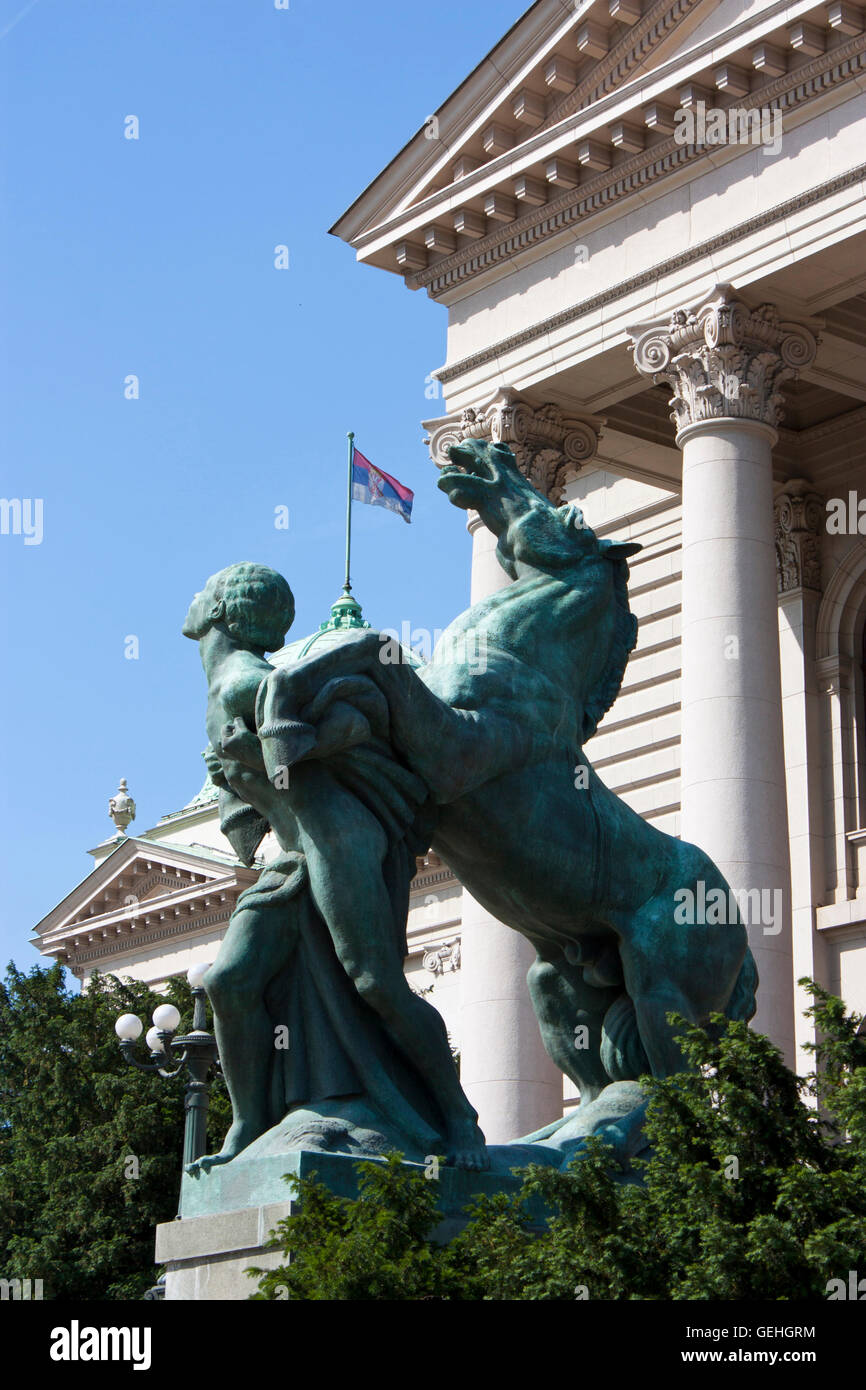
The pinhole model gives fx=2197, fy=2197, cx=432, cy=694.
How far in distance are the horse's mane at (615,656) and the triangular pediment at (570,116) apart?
54.0 feet

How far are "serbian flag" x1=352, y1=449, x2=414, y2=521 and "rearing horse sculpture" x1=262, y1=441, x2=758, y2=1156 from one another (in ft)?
135

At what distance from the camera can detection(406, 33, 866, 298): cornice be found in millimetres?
25078

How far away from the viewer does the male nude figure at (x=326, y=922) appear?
8789mm

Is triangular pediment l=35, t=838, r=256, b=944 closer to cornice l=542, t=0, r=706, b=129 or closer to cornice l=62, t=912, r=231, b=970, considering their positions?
cornice l=62, t=912, r=231, b=970

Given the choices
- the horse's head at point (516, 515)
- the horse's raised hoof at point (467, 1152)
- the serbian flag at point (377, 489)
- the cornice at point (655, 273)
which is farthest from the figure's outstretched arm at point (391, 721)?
the serbian flag at point (377, 489)

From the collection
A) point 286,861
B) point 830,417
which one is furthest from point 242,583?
point 830,417

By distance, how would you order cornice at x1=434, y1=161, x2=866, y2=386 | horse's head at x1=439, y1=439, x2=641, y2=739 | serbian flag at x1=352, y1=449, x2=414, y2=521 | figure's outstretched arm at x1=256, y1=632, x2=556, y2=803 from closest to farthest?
figure's outstretched arm at x1=256, y1=632, x2=556, y2=803 < horse's head at x1=439, y1=439, x2=641, y2=739 < cornice at x1=434, y1=161, x2=866, y2=386 < serbian flag at x1=352, y1=449, x2=414, y2=521

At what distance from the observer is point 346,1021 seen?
29.1 ft

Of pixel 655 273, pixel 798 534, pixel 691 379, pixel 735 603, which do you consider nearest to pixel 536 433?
pixel 655 273

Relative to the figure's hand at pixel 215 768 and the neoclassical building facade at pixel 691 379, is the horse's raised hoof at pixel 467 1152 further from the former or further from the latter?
the neoclassical building facade at pixel 691 379

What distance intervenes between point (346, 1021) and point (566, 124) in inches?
808

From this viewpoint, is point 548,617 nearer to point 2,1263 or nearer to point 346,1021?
point 346,1021

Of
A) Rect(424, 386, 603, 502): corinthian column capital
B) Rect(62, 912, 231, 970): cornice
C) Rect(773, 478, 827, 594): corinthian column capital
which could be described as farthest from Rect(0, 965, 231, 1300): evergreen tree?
Rect(62, 912, 231, 970): cornice
